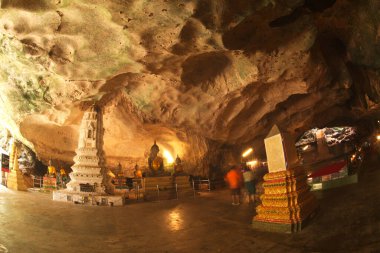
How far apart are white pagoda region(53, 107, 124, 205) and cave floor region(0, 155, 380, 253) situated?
161 centimetres

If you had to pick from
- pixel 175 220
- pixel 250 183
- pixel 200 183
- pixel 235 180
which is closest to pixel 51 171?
pixel 200 183

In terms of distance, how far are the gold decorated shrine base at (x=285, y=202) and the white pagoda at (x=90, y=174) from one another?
5.65 m

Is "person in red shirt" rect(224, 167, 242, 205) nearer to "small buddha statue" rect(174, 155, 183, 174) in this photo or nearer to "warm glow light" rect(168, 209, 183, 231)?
"warm glow light" rect(168, 209, 183, 231)

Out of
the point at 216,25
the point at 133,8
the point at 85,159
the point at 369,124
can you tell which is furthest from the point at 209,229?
the point at 369,124

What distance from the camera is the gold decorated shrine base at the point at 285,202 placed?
5164 mm

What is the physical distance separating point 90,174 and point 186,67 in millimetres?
5520

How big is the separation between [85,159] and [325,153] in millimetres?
14904

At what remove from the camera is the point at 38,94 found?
410 inches

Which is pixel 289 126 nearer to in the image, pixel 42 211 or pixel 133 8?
pixel 133 8

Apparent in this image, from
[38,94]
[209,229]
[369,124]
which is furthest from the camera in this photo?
[369,124]

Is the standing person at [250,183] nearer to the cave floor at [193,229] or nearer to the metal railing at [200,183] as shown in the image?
the cave floor at [193,229]

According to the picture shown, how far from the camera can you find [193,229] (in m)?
5.93

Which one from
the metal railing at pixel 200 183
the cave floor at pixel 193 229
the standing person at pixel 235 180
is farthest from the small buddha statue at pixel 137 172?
the standing person at pixel 235 180

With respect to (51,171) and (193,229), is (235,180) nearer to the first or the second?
(193,229)
